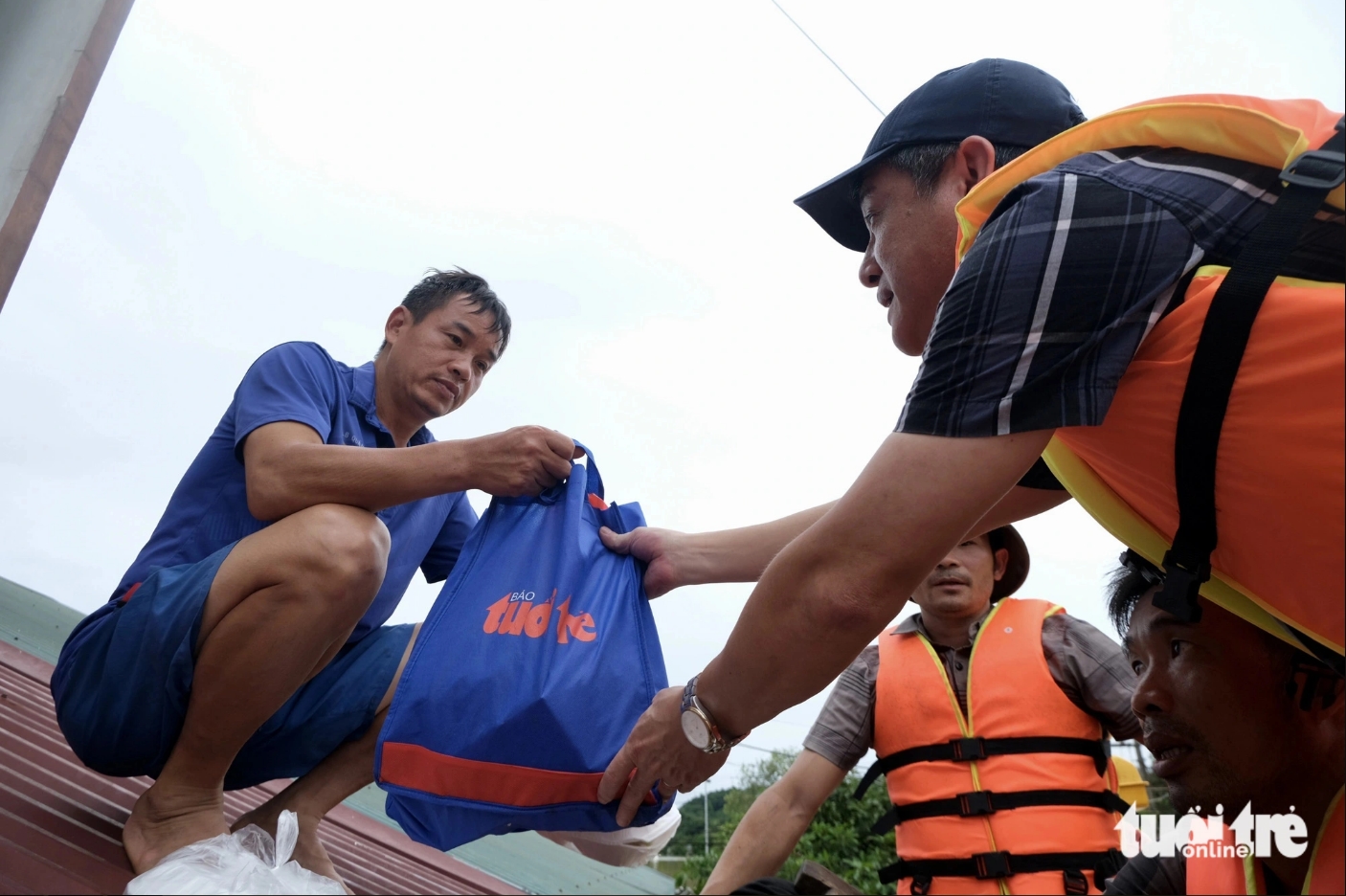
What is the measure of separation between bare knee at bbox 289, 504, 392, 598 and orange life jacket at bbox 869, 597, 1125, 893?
2118 millimetres

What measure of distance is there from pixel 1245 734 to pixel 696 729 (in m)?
0.89

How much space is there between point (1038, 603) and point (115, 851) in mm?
2963

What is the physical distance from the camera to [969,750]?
10.9 feet

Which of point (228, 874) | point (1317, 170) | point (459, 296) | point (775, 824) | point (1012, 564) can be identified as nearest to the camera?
point (1317, 170)

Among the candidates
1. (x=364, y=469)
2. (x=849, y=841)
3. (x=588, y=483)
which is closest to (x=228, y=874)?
(x=364, y=469)

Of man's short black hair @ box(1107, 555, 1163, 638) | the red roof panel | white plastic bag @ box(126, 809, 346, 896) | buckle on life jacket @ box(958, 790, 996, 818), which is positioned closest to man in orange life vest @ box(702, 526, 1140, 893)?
buckle on life jacket @ box(958, 790, 996, 818)

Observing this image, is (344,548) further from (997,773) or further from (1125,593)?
(997,773)

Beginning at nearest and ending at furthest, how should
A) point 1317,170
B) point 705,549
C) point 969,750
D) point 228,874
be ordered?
point 1317,170
point 228,874
point 705,549
point 969,750

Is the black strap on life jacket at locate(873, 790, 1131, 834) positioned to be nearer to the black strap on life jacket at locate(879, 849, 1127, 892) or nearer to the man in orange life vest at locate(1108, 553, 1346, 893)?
the black strap on life jacket at locate(879, 849, 1127, 892)

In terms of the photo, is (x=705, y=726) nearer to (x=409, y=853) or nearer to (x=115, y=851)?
(x=115, y=851)

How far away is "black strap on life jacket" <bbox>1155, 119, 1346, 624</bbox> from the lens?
1223mm

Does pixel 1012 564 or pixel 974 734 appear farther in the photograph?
pixel 1012 564

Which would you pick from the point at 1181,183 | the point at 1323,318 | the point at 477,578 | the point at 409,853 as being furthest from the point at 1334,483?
the point at 409,853

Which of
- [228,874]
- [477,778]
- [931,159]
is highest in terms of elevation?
[931,159]
